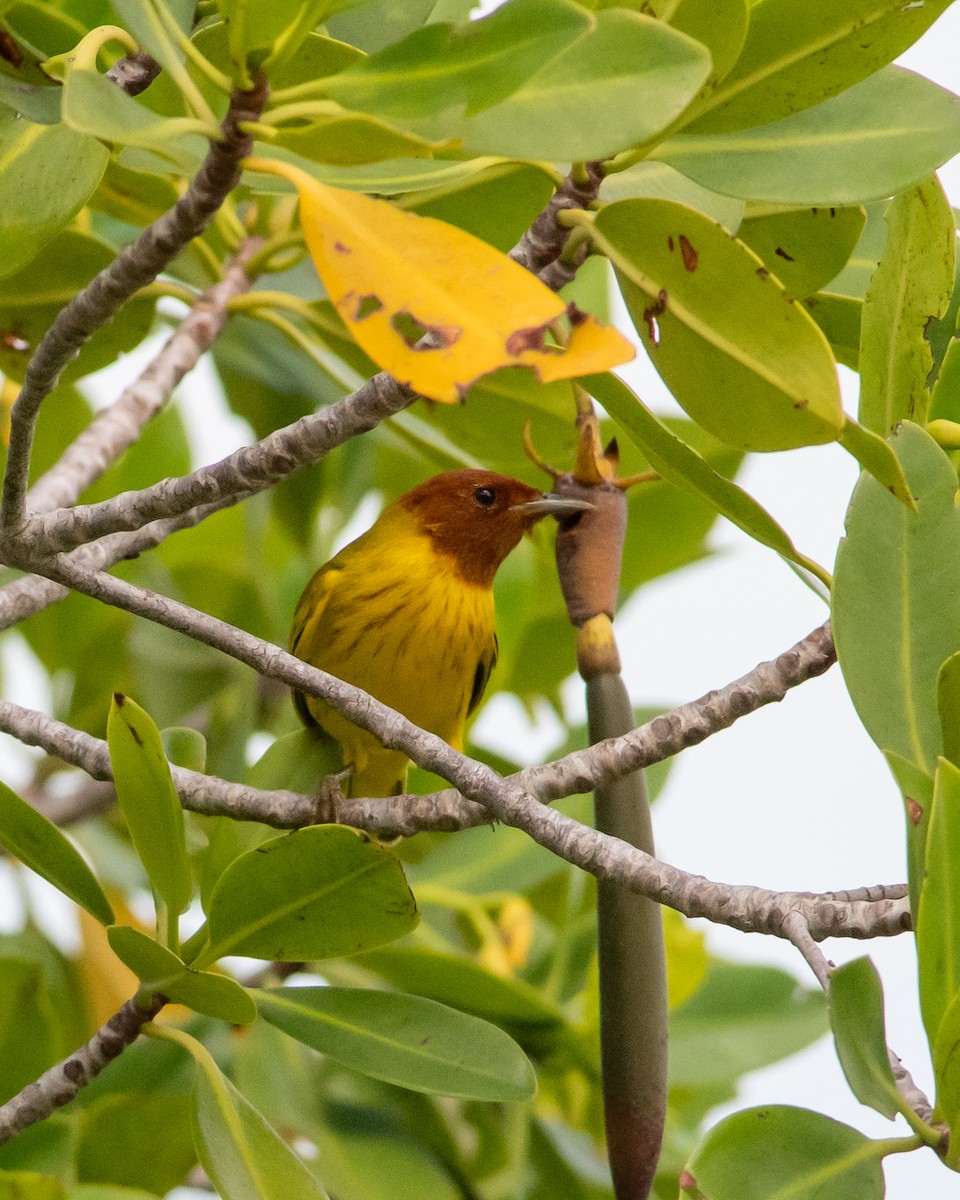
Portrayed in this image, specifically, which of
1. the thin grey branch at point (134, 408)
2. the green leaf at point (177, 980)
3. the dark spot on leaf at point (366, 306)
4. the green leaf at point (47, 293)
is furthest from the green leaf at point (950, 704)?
the green leaf at point (47, 293)

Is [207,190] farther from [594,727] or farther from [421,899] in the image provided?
[421,899]

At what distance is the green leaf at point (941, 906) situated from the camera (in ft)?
4.16

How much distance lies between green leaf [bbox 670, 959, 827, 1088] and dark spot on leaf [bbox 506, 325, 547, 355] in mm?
1814

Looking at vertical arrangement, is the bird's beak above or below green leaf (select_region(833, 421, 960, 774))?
above

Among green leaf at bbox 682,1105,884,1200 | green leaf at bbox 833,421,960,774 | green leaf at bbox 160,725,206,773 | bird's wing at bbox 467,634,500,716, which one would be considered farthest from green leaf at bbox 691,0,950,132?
bird's wing at bbox 467,634,500,716

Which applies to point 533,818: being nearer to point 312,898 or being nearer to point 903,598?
point 312,898

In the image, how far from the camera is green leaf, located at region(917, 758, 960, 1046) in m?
1.27

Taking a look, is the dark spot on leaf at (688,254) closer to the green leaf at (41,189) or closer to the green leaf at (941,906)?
the green leaf at (941,906)

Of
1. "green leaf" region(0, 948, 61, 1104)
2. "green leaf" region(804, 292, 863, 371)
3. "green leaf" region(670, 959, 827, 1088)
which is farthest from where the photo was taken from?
"green leaf" region(670, 959, 827, 1088)

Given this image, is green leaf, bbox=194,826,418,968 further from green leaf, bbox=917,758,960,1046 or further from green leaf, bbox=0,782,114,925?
green leaf, bbox=917,758,960,1046

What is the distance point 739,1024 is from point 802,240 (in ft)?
5.10

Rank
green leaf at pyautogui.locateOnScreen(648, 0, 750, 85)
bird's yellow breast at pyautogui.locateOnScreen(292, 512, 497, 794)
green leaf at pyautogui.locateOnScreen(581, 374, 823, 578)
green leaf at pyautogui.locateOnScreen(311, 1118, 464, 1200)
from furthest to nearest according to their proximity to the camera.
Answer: bird's yellow breast at pyautogui.locateOnScreen(292, 512, 497, 794)
green leaf at pyautogui.locateOnScreen(311, 1118, 464, 1200)
green leaf at pyautogui.locateOnScreen(581, 374, 823, 578)
green leaf at pyautogui.locateOnScreen(648, 0, 750, 85)

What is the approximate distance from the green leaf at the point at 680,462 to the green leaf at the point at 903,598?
12cm

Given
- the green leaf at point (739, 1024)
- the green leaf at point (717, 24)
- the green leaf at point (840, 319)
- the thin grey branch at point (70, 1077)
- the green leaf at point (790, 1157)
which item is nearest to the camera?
the green leaf at point (790, 1157)
